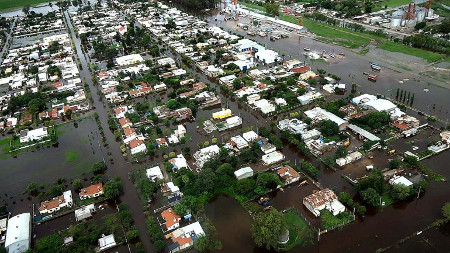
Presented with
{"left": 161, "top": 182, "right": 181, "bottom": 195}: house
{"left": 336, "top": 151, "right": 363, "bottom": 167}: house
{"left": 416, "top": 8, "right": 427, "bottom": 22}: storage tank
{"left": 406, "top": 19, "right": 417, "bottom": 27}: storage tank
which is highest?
{"left": 416, "top": 8, "right": 427, "bottom": 22}: storage tank

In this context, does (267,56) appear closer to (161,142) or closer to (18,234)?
(161,142)

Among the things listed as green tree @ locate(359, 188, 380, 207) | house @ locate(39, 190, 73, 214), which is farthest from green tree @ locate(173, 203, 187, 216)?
green tree @ locate(359, 188, 380, 207)

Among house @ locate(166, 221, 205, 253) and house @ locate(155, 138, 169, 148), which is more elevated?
house @ locate(155, 138, 169, 148)

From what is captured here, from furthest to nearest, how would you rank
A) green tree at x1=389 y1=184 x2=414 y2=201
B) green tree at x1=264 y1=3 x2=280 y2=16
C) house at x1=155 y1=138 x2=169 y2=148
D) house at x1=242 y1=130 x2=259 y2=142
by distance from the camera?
green tree at x1=264 y1=3 x2=280 y2=16 < house at x1=155 y1=138 x2=169 y2=148 < house at x1=242 y1=130 x2=259 y2=142 < green tree at x1=389 y1=184 x2=414 y2=201

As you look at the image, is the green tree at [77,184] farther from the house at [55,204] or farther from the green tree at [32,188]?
the green tree at [32,188]

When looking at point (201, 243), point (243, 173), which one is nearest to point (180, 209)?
point (201, 243)

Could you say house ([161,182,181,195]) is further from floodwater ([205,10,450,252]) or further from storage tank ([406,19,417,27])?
storage tank ([406,19,417,27])

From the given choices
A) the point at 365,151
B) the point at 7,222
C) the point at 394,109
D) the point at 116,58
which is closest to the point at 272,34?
the point at 116,58

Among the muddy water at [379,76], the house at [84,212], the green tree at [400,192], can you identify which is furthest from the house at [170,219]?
the muddy water at [379,76]
